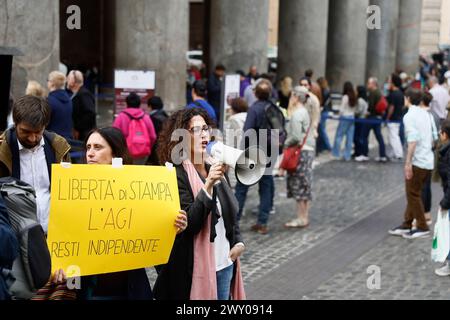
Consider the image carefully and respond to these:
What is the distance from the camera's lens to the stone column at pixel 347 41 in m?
29.2

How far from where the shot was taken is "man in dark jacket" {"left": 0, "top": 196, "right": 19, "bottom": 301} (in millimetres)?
3688

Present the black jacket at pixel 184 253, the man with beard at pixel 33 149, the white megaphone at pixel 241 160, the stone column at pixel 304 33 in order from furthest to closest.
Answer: the stone column at pixel 304 33
the man with beard at pixel 33 149
the black jacket at pixel 184 253
the white megaphone at pixel 241 160

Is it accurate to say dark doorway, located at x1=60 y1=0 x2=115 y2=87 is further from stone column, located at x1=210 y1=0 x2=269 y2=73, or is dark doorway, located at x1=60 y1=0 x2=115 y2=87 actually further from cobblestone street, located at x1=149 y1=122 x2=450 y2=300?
cobblestone street, located at x1=149 y1=122 x2=450 y2=300

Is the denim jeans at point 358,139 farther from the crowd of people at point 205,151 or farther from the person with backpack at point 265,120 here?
the person with backpack at point 265,120

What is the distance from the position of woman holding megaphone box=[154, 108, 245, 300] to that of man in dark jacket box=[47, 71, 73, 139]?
5.39 m

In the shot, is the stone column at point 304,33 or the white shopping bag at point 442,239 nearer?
the white shopping bag at point 442,239

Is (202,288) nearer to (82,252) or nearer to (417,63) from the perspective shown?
(82,252)

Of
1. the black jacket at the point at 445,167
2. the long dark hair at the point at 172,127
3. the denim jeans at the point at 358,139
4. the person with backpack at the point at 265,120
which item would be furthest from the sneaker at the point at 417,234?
the denim jeans at the point at 358,139

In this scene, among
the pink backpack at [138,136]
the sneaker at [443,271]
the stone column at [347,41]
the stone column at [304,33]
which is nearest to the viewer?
the sneaker at [443,271]

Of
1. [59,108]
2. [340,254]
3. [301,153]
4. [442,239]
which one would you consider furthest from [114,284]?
[301,153]

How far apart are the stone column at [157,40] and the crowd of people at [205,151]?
1483mm

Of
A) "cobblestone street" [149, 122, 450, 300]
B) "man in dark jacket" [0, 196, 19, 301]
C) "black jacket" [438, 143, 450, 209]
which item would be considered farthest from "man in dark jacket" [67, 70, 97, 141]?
"man in dark jacket" [0, 196, 19, 301]

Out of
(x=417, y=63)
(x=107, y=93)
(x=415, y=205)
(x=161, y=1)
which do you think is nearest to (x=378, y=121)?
(x=161, y=1)

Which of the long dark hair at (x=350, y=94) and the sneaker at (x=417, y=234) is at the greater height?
the long dark hair at (x=350, y=94)
